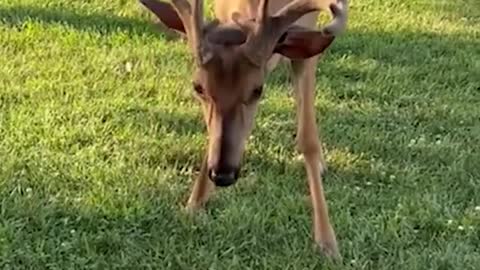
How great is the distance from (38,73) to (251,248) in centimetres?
285

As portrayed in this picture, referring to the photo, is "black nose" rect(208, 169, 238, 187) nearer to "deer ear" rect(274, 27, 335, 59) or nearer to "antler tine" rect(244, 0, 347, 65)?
"antler tine" rect(244, 0, 347, 65)

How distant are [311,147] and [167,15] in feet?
3.12

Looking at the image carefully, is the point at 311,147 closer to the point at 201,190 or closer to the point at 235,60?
the point at 201,190

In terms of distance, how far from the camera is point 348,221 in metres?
5.02

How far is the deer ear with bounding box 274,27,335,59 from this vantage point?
442cm

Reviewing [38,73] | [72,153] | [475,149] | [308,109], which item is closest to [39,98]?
[38,73]

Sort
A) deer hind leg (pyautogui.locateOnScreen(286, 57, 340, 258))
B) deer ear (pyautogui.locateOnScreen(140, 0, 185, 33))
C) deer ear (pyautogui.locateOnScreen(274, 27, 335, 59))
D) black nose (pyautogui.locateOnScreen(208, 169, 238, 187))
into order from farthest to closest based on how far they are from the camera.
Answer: deer hind leg (pyautogui.locateOnScreen(286, 57, 340, 258))
deer ear (pyautogui.locateOnScreen(140, 0, 185, 33))
deer ear (pyautogui.locateOnScreen(274, 27, 335, 59))
black nose (pyautogui.locateOnScreen(208, 169, 238, 187))

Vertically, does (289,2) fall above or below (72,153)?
above

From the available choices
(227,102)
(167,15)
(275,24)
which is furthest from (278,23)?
(167,15)

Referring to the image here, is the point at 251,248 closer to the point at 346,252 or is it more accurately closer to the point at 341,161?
the point at 346,252

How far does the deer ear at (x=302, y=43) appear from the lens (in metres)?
4.42

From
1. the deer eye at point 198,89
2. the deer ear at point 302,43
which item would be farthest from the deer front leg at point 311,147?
the deer eye at point 198,89

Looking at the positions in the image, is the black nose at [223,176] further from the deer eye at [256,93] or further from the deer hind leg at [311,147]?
the deer hind leg at [311,147]

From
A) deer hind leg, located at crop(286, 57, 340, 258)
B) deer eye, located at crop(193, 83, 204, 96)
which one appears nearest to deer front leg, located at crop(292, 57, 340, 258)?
deer hind leg, located at crop(286, 57, 340, 258)
